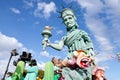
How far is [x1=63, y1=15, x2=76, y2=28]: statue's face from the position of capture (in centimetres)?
652

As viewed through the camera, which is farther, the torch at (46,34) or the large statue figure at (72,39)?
the large statue figure at (72,39)

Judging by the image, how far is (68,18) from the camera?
21.6 ft

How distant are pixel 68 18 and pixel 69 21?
10 centimetres

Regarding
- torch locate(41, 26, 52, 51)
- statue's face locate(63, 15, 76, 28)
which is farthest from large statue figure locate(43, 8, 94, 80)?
torch locate(41, 26, 52, 51)

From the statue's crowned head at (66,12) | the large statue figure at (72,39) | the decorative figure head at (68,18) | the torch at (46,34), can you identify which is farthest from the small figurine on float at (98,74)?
the statue's crowned head at (66,12)

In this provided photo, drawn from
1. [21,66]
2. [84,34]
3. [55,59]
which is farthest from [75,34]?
[21,66]

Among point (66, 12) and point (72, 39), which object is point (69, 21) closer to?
point (66, 12)

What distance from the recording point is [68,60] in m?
5.81

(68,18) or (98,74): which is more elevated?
(68,18)

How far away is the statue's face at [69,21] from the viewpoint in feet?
21.4

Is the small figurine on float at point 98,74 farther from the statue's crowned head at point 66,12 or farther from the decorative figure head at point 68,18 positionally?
the statue's crowned head at point 66,12

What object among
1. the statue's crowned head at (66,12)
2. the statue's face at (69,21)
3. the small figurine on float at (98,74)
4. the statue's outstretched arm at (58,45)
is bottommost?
the small figurine on float at (98,74)

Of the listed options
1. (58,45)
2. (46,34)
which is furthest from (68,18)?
(46,34)

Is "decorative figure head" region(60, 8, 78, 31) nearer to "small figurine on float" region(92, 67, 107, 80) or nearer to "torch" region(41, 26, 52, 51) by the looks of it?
"torch" region(41, 26, 52, 51)
